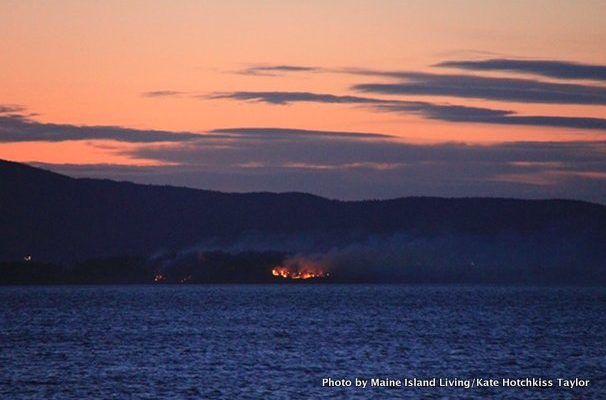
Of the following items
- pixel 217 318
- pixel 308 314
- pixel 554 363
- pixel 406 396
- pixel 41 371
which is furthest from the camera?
pixel 308 314

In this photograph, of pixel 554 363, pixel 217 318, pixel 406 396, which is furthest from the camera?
pixel 217 318

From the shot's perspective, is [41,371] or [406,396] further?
[41,371]

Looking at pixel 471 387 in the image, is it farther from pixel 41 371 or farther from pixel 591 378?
pixel 41 371

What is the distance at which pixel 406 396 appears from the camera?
220 feet

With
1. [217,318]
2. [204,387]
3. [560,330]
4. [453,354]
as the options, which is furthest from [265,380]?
[217,318]

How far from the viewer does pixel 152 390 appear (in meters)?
69.6

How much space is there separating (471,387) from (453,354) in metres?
22.2

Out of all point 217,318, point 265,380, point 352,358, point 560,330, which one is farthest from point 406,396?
point 217,318

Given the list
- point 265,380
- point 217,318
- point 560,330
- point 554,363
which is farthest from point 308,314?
point 265,380

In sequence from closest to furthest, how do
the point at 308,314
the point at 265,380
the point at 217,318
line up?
the point at 265,380
the point at 217,318
the point at 308,314

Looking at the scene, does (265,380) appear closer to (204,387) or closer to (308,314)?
(204,387)

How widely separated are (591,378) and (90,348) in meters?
41.0

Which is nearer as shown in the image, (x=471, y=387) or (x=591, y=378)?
(x=471, y=387)

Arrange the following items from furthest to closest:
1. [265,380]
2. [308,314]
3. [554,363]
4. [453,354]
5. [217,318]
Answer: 1. [308,314]
2. [217,318]
3. [453,354]
4. [554,363]
5. [265,380]
